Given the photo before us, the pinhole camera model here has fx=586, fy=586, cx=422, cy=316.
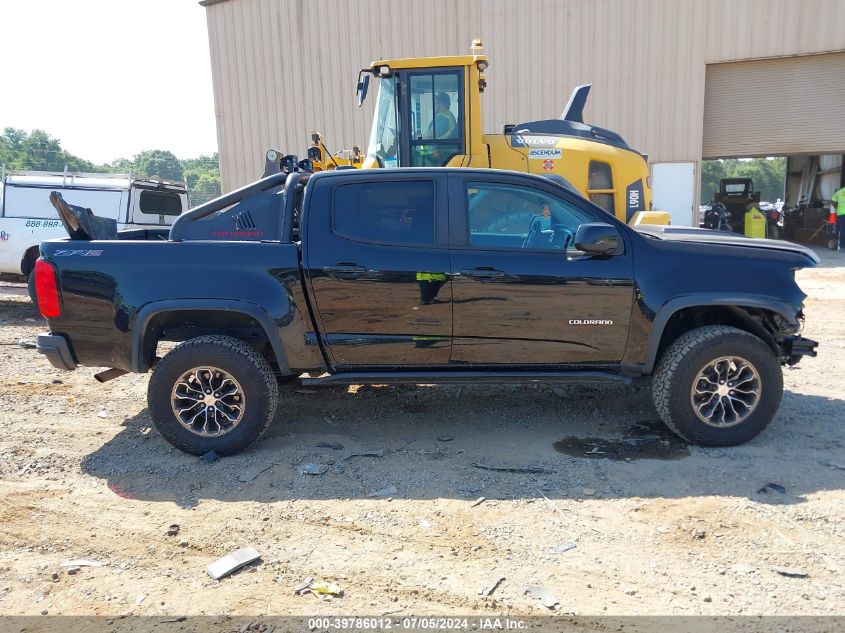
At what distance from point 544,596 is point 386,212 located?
105 inches

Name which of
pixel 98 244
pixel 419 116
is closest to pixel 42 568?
pixel 98 244

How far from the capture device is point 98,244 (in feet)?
13.5

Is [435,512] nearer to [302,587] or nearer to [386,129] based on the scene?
[302,587]

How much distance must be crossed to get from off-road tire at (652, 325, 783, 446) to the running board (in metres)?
0.32

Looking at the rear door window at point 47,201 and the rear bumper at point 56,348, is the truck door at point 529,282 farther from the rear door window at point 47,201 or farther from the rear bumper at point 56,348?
the rear door window at point 47,201

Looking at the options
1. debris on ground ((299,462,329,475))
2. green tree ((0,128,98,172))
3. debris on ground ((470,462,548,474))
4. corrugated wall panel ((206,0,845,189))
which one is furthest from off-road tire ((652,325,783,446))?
green tree ((0,128,98,172))

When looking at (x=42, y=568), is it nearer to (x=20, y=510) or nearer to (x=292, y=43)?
(x=20, y=510)

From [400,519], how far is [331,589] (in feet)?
2.26

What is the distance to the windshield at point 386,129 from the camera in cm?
771

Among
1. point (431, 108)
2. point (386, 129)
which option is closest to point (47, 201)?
point (386, 129)

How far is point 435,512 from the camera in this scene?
3.44m

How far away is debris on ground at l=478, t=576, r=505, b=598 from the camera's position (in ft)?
8.91

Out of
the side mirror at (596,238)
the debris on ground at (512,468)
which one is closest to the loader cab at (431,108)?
the side mirror at (596,238)

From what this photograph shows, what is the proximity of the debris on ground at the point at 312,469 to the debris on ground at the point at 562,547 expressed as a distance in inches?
65.2
